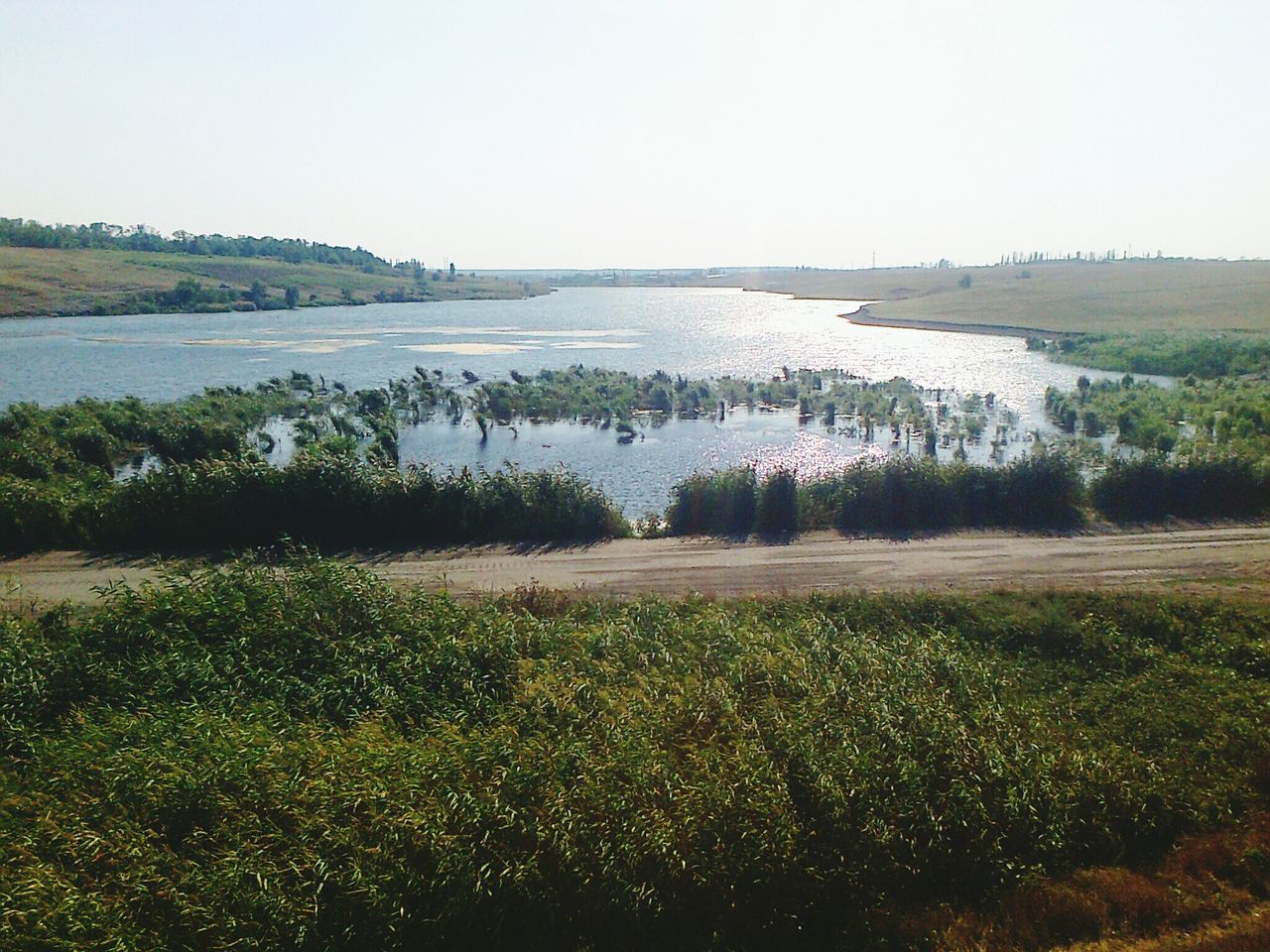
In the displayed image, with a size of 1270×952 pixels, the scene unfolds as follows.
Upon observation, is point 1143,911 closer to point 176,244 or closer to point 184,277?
point 184,277

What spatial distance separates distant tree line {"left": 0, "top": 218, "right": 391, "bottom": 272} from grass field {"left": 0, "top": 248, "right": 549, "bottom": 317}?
7959 mm

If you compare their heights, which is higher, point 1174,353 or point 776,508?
point 1174,353

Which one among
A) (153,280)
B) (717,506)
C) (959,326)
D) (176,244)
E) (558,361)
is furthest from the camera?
(176,244)

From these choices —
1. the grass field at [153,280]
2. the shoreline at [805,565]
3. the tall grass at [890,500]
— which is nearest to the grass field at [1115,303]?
the tall grass at [890,500]

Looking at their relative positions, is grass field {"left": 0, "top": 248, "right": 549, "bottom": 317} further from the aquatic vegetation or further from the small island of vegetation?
the aquatic vegetation

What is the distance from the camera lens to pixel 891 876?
26.1ft

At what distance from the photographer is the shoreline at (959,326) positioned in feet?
233

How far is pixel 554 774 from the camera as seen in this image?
8.04 meters

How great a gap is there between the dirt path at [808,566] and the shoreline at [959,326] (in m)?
54.2

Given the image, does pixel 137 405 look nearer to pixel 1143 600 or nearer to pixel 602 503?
pixel 602 503

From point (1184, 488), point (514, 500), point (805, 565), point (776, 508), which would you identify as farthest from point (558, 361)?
point (805, 565)

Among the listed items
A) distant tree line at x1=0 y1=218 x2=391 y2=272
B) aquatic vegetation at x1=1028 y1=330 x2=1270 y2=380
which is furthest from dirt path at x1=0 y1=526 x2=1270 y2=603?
distant tree line at x1=0 y1=218 x2=391 y2=272

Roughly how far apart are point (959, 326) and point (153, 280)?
85.8 metres

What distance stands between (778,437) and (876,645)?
22634mm
